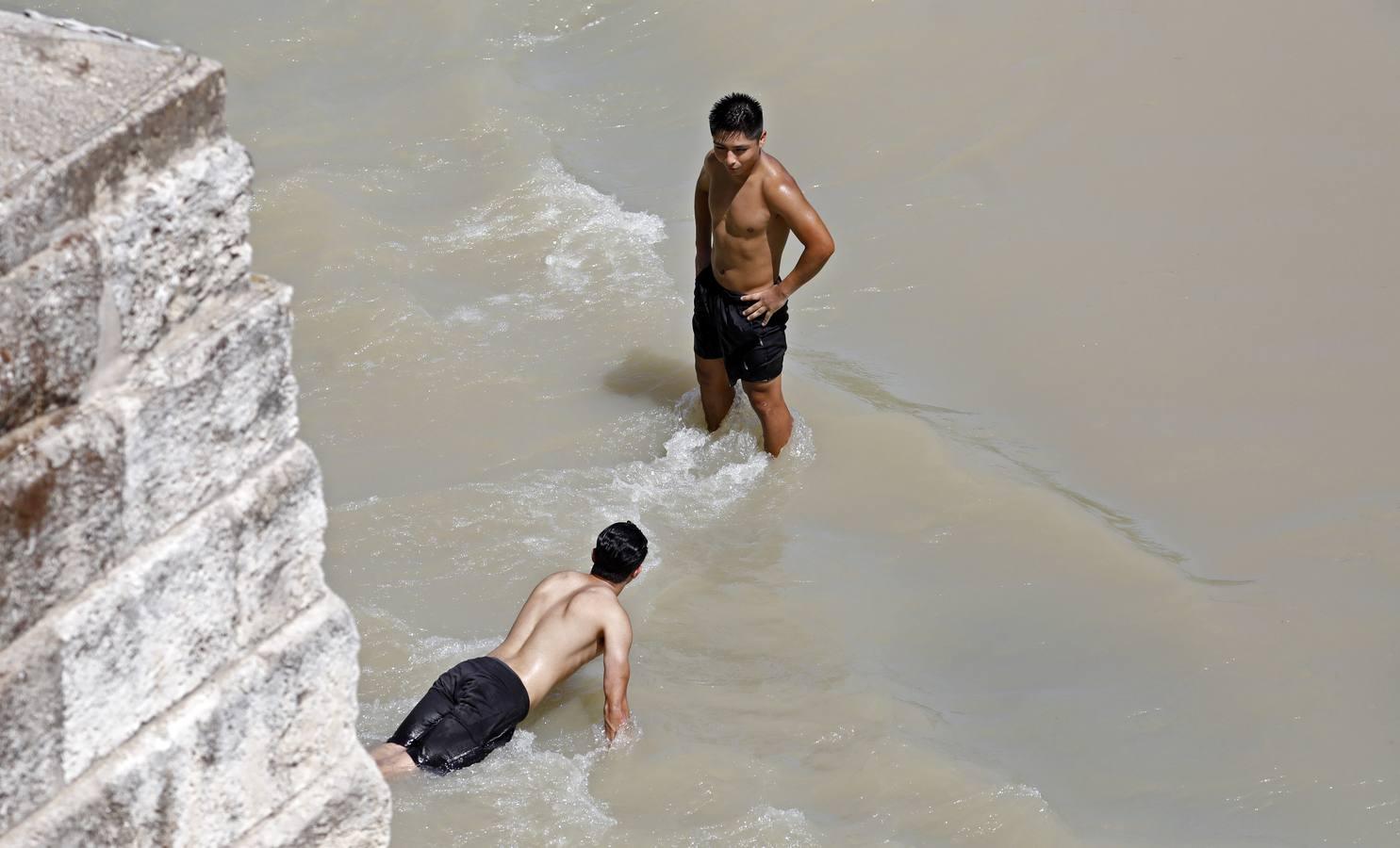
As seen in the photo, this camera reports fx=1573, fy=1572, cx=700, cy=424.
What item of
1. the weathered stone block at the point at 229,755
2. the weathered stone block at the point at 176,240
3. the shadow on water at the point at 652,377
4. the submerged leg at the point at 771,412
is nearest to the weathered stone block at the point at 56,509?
the weathered stone block at the point at 176,240

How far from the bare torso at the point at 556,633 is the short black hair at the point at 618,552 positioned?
9 cm

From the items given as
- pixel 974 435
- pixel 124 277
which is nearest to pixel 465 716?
pixel 124 277

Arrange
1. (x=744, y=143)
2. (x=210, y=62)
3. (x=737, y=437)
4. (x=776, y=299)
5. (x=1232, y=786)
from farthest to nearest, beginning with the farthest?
1. (x=737, y=437)
2. (x=776, y=299)
3. (x=744, y=143)
4. (x=1232, y=786)
5. (x=210, y=62)

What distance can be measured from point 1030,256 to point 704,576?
10.2 feet

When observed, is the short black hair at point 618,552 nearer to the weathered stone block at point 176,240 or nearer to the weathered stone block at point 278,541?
the weathered stone block at point 278,541

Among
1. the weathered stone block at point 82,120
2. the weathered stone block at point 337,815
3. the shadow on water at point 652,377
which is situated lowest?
the shadow on water at point 652,377

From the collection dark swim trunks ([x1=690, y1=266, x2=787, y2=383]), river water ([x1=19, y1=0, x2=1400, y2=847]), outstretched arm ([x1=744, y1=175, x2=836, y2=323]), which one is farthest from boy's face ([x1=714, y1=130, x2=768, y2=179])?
river water ([x1=19, y1=0, x2=1400, y2=847])

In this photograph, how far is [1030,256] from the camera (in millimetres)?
8234

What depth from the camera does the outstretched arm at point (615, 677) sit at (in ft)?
16.4

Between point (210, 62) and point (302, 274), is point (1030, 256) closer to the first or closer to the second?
point (302, 274)

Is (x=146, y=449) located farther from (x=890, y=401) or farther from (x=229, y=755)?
(x=890, y=401)

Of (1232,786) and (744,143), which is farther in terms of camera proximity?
(744,143)

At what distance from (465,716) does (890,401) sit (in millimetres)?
3189

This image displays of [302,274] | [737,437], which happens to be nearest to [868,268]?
[737,437]
